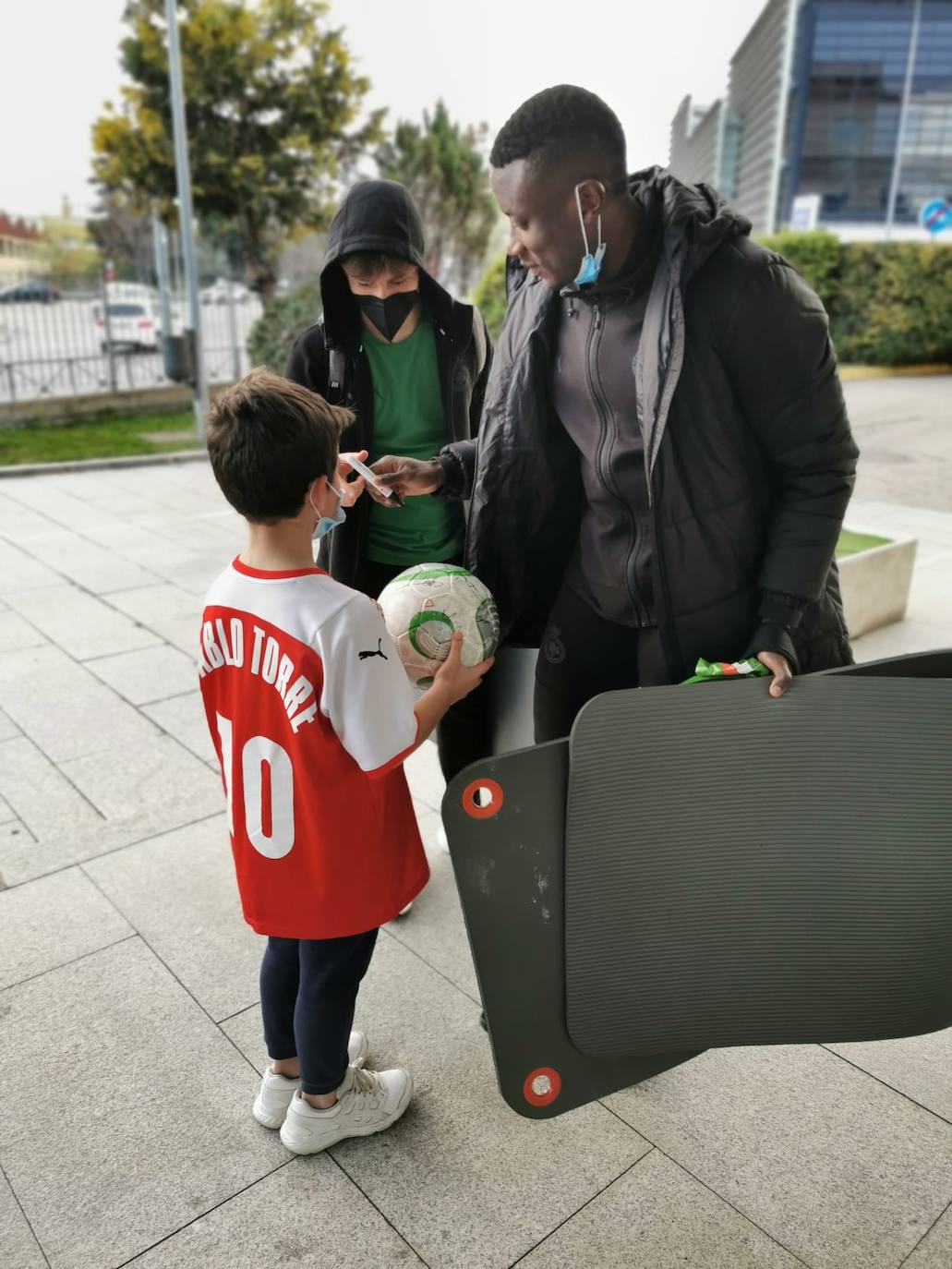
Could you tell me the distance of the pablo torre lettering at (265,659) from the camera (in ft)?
4.89

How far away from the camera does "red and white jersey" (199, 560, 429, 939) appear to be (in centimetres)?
148

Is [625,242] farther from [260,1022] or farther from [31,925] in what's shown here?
[31,925]

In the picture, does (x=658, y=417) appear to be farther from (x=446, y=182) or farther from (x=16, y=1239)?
(x=446, y=182)

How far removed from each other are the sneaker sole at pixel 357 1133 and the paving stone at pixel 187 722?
183cm

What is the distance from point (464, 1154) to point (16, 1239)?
827 mm

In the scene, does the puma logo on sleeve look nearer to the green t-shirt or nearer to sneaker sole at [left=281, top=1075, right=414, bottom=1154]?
the green t-shirt

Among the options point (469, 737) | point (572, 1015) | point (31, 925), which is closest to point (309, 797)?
point (572, 1015)

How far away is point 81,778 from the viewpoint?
344cm

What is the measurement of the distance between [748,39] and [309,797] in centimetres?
264

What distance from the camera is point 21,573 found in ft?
Answer: 19.5

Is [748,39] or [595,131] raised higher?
[748,39]

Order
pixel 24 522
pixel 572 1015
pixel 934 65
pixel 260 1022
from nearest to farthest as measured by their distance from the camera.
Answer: pixel 572 1015, pixel 260 1022, pixel 24 522, pixel 934 65

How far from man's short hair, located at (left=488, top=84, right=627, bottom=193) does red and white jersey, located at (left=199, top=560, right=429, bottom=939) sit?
80 cm

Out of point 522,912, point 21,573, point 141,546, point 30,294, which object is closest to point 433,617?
point 522,912
